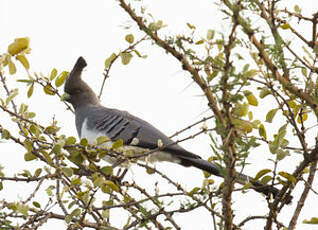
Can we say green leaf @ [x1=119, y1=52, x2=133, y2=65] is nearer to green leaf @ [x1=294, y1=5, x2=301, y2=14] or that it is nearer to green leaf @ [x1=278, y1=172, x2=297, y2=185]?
green leaf @ [x1=294, y1=5, x2=301, y2=14]

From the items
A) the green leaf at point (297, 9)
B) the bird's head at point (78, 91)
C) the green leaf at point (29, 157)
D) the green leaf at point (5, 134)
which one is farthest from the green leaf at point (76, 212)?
the bird's head at point (78, 91)

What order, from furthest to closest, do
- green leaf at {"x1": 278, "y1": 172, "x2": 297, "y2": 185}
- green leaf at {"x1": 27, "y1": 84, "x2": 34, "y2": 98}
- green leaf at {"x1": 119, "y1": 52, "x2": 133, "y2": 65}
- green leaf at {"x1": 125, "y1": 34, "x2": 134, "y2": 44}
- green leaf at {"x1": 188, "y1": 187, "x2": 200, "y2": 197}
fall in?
green leaf at {"x1": 119, "y1": 52, "x2": 133, "y2": 65}, green leaf at {"x1": 125, "y1": 34, "x2": 134, "y2": 44}, green leaf at {"x1": 27, "y1": 84, "x2": 34, "y2": 98}, green leaf at {"x1": 188, "y1": 187, "x2": 200, "y2": 197}, green leaf at {"x1": 278, "y1": 172, "x2": 297, "y2": 185}

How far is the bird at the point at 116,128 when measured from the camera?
13.3ft

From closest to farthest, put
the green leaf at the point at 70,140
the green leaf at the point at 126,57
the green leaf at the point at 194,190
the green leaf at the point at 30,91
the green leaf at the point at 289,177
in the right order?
the green leaf at the point at 289,177 < the green leaf at the point at 70,140 < the green leaf at the point at 194,190 < the green leaf at the point at 30,91 < the green leaf at the point at 126,57

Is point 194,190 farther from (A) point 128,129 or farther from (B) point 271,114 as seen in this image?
(A) point 128,129

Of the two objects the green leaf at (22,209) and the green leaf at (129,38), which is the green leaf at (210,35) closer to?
the green leaf at (129,38)

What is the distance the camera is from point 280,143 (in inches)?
103

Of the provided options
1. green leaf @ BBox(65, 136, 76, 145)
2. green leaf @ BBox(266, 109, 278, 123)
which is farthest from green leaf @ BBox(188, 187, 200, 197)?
green leaf @ BBox(65, 136, 76, 145)

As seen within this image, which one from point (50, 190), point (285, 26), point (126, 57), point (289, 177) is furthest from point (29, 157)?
Result: point (285, 26)

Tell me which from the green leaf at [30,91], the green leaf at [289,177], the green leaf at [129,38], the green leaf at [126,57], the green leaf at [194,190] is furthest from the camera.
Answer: the green leaf at [126,57]

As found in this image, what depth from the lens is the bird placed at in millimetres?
4047

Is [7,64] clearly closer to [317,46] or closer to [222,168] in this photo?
[222,168]

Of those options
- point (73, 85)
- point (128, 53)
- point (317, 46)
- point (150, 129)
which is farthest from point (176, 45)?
point (73, 85)

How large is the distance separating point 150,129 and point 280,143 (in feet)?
6.31
